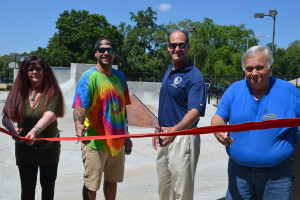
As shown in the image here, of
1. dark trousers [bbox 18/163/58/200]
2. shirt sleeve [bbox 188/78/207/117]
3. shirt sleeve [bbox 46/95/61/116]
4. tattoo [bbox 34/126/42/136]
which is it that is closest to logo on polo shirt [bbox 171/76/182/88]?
shirt sleeve [bbox 188/78/207/117]

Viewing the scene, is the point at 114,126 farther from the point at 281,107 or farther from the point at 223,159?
the point at 223,159

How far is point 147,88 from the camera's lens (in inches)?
758

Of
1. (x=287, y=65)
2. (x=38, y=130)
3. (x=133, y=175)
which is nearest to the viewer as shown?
(x=38, y=130)

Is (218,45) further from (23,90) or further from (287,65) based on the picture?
(23,90)

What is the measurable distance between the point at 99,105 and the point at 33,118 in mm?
615

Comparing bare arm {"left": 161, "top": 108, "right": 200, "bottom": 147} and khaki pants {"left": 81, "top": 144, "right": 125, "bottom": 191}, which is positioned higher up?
bare arm {"left": 161, "top": 108, "right": 200, "bottom": 147}

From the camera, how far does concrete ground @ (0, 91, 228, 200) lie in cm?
430

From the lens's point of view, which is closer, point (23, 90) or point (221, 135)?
point (221, 135)

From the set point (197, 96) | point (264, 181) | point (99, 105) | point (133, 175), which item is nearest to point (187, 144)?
point (197, 96)

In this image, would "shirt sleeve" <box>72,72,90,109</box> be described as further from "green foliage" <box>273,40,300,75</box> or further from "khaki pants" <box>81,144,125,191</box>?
"green foliage" <box>273,40,300,75</box>

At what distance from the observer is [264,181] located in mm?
2264

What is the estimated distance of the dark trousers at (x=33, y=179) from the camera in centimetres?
291

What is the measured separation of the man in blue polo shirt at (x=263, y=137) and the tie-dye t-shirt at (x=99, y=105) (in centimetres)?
113

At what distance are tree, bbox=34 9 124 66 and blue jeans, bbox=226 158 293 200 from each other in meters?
43.1
